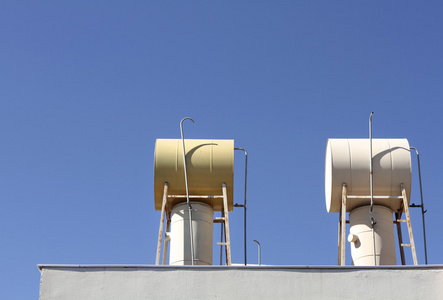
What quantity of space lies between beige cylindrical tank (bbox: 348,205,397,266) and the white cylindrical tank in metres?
3.62

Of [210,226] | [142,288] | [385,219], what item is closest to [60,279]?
[142,288]

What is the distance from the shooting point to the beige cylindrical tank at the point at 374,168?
20844mm

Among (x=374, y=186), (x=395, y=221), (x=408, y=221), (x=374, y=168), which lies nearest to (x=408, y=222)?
(x=408, y=221)

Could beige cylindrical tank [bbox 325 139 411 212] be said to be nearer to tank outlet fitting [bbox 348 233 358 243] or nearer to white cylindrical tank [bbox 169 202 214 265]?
tank outlet fitting [bbox 348 233 358 243]

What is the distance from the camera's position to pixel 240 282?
16.2 m

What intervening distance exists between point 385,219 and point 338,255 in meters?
1.50

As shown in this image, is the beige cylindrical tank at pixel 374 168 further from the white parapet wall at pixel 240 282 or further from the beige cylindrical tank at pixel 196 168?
the white parapet wall at pixel 240 282

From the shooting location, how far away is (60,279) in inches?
643

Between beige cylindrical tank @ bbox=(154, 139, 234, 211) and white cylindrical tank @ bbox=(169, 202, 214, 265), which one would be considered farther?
beige cylindrical tank @ bbox=(154, 139, 234, 211)

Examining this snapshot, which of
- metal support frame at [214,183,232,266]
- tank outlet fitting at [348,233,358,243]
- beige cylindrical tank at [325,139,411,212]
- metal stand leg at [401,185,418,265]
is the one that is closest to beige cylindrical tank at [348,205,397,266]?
tank outlet fitting at [348,233,358,243]

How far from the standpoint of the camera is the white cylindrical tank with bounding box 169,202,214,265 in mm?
20469

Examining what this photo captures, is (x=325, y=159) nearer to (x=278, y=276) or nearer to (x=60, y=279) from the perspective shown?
(x=278, y=276)

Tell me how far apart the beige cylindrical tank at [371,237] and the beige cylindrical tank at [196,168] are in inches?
132

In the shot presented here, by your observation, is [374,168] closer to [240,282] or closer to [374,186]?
[374,186]
